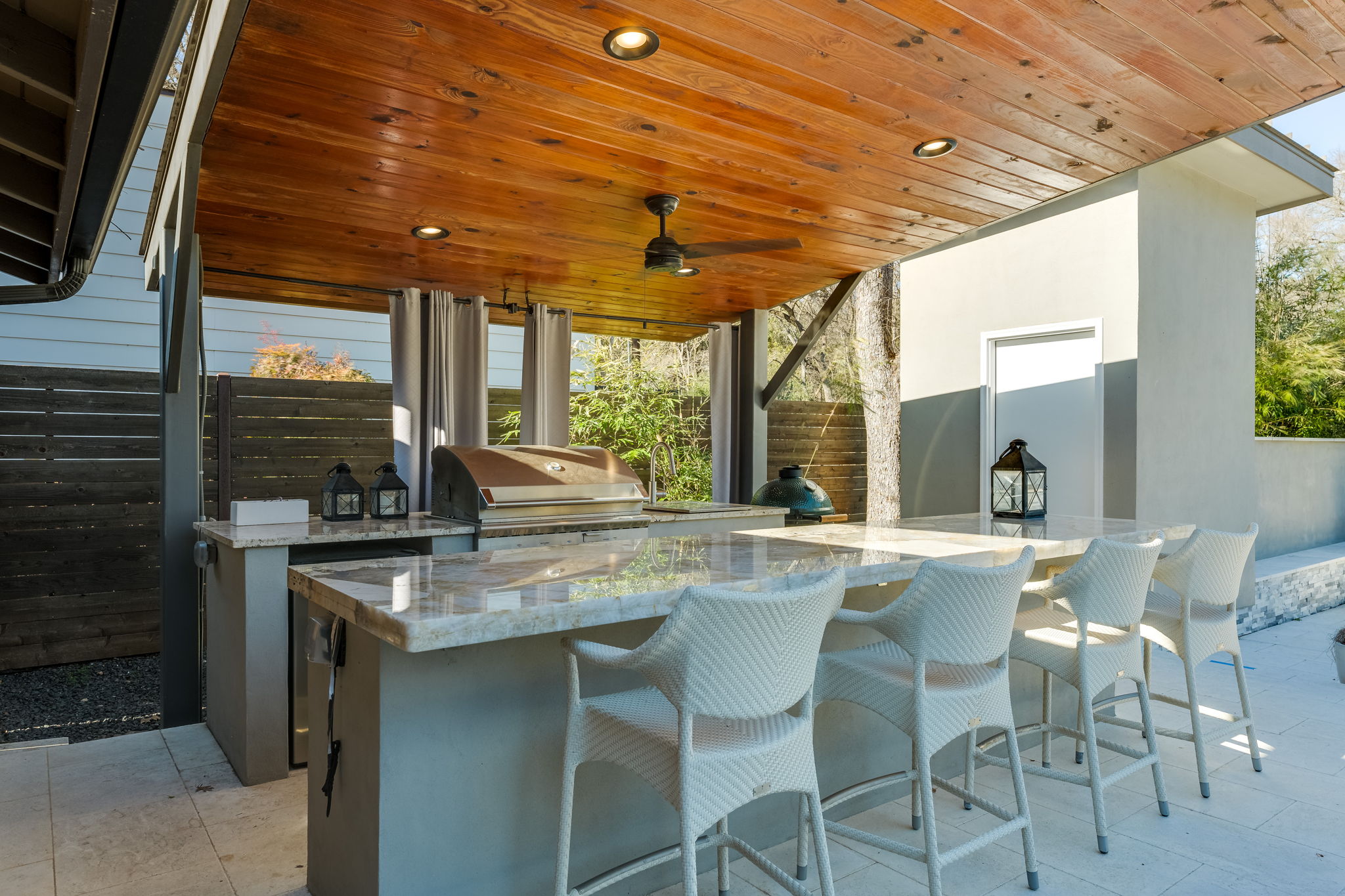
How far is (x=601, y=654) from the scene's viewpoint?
5.07ft

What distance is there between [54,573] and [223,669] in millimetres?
2234

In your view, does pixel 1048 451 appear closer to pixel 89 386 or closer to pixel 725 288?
pixel 725 288

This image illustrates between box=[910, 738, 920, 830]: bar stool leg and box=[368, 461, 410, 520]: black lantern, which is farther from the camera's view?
box=[368, 461, 410, 520]: black lantern

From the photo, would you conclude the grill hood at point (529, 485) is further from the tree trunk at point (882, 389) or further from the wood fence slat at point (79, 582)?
the tree trunk at point (882, 389)

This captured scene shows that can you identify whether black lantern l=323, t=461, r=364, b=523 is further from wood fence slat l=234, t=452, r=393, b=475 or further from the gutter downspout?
the gutter downspout

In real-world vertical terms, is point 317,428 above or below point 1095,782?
above

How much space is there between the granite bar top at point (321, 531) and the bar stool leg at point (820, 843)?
1.95m

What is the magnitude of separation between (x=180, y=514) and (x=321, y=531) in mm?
847

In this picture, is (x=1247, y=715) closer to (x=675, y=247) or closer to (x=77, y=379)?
(x=675, y=247)

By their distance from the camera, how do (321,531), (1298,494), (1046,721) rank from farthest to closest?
(1298,494), (321,531), (1046,721)

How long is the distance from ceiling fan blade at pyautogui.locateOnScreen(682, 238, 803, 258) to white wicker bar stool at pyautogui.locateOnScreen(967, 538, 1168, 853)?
5.44 feet

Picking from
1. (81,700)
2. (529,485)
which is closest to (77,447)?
(81,700)

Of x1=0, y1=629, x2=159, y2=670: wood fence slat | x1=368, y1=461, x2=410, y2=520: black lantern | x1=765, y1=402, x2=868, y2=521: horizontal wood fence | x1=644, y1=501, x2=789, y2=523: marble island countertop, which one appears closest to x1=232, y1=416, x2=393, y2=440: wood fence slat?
x1=0, y1=629, x2=159, y2=670: wood fence slat

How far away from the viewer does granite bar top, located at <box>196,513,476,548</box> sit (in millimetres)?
2764
